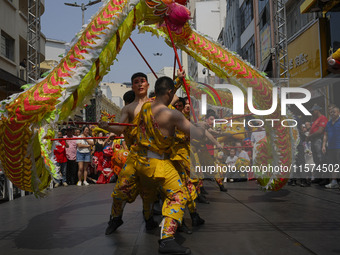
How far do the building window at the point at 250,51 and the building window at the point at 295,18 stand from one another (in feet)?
19.6

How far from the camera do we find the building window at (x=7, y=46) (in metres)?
14.4

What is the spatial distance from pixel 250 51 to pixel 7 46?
13597mm

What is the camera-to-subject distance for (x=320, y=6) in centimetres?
1207

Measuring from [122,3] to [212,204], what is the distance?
3.62 metres

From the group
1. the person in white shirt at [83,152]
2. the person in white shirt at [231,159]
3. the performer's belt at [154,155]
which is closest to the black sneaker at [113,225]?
the performer's belt at [154,155]

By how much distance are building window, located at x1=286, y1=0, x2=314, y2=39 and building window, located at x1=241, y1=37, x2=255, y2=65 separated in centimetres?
597

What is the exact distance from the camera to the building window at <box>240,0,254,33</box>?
2284 cm

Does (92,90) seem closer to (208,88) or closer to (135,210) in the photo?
(135,210)

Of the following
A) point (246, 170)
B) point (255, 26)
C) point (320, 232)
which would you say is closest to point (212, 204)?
point (320, 232)

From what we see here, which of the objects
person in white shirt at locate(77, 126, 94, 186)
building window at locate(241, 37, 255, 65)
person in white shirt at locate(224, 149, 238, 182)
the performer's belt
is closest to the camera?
the performer's belt

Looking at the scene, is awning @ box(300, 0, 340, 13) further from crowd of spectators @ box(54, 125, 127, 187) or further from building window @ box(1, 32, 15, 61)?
building window @ box(1, 32, 15, 61)

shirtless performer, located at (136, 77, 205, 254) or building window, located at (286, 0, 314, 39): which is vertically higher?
building window, located at (286, 0, 314, 39)

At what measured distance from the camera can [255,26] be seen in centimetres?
2133

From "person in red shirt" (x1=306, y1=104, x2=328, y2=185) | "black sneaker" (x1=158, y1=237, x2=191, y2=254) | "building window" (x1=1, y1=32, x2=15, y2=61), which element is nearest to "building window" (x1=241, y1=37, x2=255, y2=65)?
"building window" (x1=1, y1=32, x2=15, y2=61)
